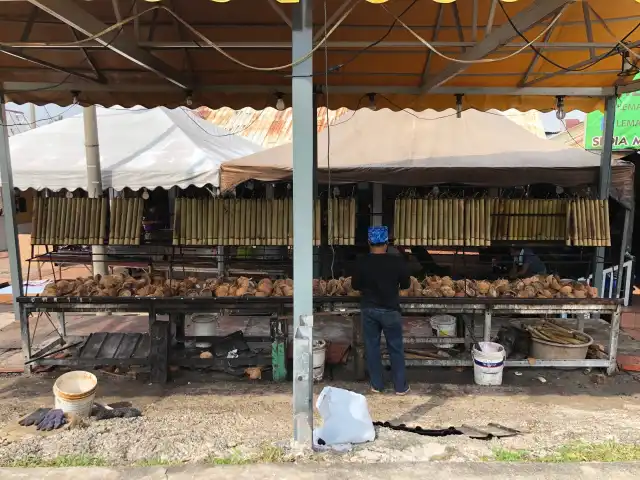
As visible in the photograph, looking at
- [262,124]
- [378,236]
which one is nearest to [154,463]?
[378,236]

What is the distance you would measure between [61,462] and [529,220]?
19.6ft

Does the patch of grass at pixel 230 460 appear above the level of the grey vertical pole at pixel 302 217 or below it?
below

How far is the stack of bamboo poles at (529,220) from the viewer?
21.3 ft

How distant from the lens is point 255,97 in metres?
7.18

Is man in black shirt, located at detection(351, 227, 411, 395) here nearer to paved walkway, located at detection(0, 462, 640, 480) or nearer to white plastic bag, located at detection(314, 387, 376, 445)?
white plastic bag, located at detection(314, 387, 376, 445)

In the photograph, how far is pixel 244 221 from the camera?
626 centimetres

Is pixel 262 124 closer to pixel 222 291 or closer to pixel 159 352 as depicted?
pixel 222 291

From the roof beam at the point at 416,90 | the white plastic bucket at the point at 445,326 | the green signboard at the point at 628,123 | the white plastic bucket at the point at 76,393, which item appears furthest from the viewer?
the green signboard at the point at 628,123

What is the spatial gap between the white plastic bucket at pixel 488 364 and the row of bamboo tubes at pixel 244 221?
6.73 feet

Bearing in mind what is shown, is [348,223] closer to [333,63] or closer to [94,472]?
[333,63]

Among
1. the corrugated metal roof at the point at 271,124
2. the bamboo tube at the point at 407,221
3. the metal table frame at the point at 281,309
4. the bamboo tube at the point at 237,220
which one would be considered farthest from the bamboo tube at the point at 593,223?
the corrugated metal roof at the point at 271,124

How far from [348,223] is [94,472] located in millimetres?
3905

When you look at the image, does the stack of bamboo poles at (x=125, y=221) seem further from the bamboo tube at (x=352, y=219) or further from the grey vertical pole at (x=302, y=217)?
the grey vertical pole at (x=302, y=217)

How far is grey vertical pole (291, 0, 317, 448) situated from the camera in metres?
3.71
